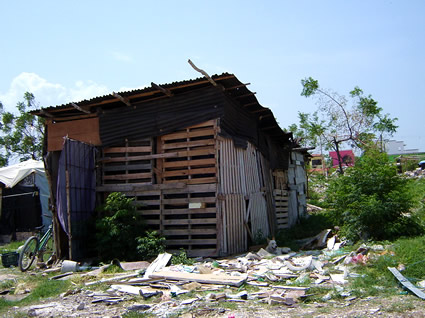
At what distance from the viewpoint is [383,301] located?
19.6 ft

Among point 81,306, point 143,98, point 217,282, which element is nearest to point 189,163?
point 143,98

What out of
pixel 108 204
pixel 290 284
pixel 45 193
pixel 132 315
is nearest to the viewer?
pixel 132 315

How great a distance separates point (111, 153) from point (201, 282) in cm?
617

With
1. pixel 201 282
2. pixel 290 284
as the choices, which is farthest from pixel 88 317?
pixel 290 284

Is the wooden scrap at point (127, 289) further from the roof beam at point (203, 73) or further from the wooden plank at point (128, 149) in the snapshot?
the roof beam at point (203, 73)

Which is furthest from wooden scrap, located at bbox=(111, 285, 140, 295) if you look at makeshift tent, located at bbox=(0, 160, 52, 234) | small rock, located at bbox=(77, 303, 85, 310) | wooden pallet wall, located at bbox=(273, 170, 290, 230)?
makeshift tent, located at bbox=(0, 160, 52, 234)

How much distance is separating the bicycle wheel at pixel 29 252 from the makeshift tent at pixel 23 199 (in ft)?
20.9

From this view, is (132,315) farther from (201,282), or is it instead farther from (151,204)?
(151,204)

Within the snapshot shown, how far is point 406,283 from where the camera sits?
653 centimetres

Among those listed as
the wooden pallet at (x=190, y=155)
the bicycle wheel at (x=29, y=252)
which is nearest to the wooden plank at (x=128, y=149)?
the wooden pallet at (x=190, y=155)

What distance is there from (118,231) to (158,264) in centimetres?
169

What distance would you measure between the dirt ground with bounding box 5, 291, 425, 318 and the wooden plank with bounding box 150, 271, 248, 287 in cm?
103

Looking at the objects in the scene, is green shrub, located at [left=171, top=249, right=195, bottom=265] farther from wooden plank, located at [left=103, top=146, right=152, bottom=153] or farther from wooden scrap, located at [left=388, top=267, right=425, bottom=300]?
wooden scrap, located at [left=388, top=267, right=425, bottom=300]

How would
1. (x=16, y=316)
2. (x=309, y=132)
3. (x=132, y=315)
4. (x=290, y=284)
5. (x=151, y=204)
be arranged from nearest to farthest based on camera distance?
(x=132, y=315)
(x=16, y=316)
(x=290, y=284)
(x=151, y=204)
(x=309, y=132)
